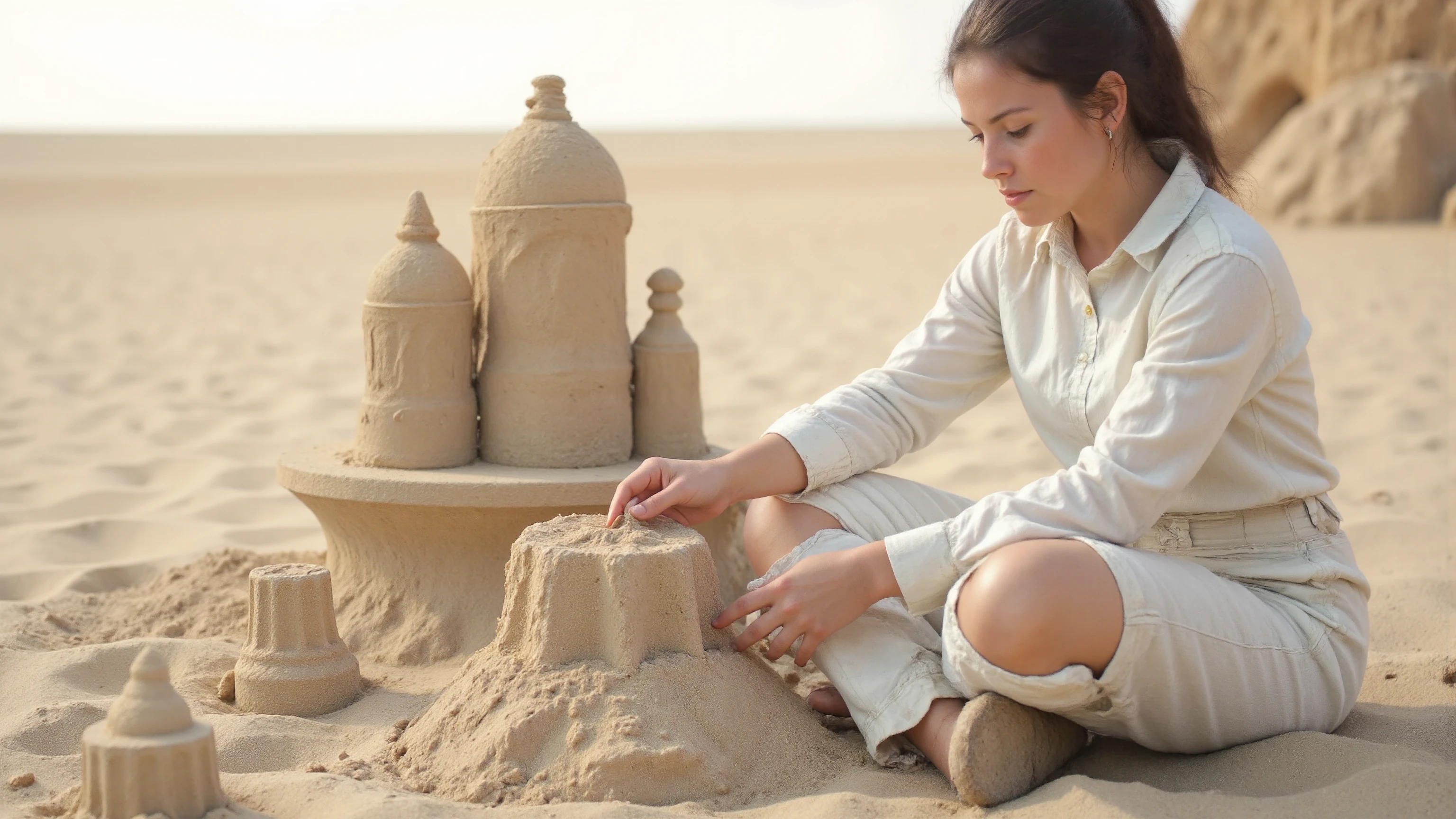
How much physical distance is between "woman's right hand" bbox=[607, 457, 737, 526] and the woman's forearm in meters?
0.02

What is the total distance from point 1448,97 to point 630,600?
1361 cm

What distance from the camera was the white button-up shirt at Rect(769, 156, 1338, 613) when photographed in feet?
7.09

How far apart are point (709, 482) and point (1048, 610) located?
2.59ft

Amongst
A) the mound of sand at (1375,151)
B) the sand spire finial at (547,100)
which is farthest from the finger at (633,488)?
the mound of sand at (1375,151)

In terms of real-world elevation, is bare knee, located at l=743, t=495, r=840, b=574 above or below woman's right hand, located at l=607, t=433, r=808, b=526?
below

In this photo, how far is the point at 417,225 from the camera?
312 centimetres

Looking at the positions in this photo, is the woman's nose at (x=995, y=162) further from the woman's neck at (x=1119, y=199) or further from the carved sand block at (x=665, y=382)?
the carved sand block at (x=665, y=382)

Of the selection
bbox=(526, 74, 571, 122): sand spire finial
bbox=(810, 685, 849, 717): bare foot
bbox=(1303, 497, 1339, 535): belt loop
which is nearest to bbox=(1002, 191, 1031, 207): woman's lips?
bbox=(1303, 497, 1339, 535): belt loop

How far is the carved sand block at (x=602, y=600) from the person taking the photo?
7.60 ft

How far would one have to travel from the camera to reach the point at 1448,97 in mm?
13148

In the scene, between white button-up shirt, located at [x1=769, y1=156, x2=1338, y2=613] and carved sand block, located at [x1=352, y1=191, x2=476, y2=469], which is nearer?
white button-up shirt, located at [x1=769, y1=156, x2=1338, y2=613]

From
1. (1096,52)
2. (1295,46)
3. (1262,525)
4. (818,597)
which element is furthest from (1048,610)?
(1295,46)

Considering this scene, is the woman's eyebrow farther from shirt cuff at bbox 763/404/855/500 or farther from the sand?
the sand

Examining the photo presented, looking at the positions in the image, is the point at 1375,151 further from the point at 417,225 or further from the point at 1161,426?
the point at 1161,426
